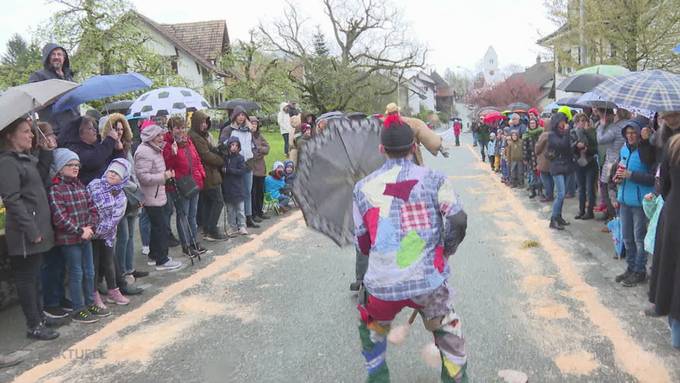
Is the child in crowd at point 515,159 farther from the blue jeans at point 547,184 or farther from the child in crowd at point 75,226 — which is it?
the child in crowd at point 75,226

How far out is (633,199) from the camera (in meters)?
5.59

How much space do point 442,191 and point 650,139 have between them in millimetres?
3566

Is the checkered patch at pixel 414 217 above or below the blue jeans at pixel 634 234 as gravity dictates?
above

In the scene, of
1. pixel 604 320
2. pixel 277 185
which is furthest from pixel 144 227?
pixel 604 320

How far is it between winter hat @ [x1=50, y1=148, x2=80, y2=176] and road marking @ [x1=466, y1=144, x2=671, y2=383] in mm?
4893

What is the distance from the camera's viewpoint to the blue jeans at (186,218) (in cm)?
720

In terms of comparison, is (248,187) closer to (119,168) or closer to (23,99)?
(119,168)

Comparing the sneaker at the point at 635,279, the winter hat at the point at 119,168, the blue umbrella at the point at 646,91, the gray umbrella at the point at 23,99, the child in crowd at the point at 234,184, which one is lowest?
the sneaker at the point at 635,279

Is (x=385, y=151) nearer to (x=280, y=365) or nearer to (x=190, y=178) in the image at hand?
(x=280, y=365)

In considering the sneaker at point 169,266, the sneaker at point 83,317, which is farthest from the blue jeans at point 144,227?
the sneaker at point 83,317

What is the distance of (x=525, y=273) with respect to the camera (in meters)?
6.11

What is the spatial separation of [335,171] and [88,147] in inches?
124

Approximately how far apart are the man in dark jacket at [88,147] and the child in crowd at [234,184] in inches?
111

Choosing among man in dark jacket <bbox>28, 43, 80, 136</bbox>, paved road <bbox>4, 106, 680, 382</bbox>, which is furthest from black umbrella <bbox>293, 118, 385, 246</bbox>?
man in dark jacket <bbox>28, 43, 80, 136</bbox>
